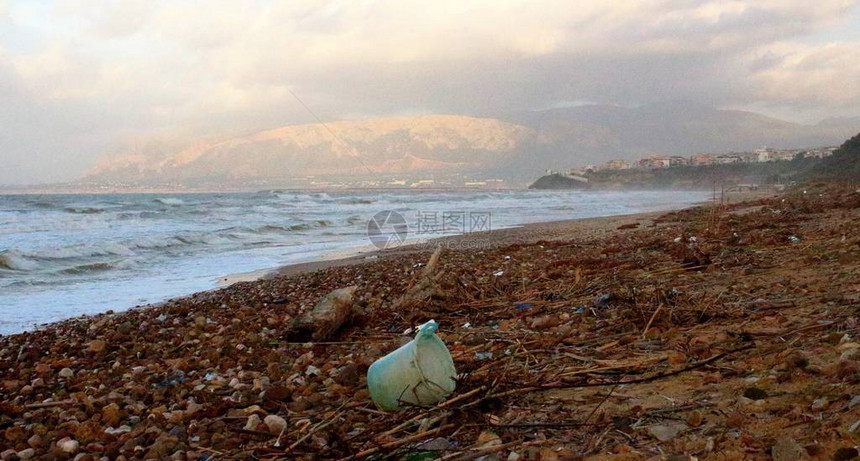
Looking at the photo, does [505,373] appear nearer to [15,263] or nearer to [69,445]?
[69,445]

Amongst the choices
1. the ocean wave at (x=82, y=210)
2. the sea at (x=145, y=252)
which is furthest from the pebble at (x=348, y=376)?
the ocean wave at (x=82, y=210)

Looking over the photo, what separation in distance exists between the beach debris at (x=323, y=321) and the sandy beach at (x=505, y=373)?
0.06m

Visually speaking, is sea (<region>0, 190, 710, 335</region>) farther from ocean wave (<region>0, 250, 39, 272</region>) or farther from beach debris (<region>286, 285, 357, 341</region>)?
beach debris (<region>286, 285, 357, 341</region>)

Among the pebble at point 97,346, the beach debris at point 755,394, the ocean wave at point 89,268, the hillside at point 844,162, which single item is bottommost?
the pebble at point 97,346

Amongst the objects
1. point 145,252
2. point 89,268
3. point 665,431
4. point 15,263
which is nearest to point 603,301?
point 665,431

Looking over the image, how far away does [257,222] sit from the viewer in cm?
2197

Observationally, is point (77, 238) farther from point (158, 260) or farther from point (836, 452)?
point (836, 452)

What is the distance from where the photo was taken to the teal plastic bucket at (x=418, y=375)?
2.55 m

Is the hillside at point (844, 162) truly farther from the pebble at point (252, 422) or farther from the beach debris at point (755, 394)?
the pebble at point (252, 422)

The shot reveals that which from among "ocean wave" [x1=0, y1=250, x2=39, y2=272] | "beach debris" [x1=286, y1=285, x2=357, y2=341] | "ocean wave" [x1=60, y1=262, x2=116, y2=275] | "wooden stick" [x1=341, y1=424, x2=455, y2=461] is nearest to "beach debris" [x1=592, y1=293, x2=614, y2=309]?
"beach debris" [x1=286, y1=285, x2=357, y2=341]

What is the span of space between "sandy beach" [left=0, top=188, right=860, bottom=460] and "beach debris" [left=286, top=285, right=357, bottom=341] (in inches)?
2.4

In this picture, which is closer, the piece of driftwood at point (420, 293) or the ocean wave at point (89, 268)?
the piece of driftwood at point (420, 293)

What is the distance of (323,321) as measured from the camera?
4281 millimetres

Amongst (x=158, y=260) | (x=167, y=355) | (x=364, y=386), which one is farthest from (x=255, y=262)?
(x=364, y=386)
